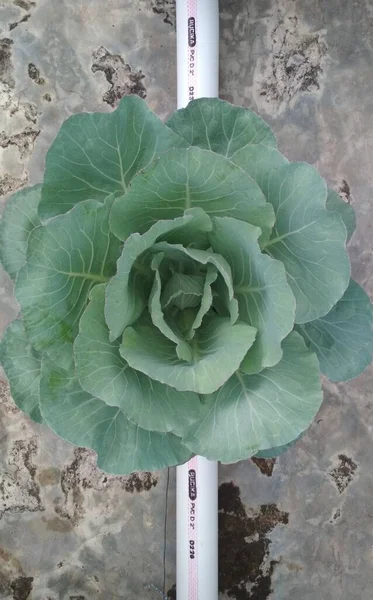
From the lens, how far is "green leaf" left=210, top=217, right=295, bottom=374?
0.68 m

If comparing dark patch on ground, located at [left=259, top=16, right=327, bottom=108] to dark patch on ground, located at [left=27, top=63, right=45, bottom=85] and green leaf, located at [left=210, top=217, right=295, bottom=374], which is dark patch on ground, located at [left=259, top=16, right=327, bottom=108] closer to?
dark patch on ground, located at [left=27, top=63, right=45, bottom=85]

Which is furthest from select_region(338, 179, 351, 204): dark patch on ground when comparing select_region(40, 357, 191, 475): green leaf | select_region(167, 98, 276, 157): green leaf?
select_region(40, 357, 191, 475): green leaf

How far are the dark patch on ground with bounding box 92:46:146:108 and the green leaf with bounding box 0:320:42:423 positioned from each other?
778 mm

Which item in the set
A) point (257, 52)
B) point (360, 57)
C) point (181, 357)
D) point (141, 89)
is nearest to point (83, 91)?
point (141, 89)

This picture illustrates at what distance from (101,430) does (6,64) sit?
3.54ft

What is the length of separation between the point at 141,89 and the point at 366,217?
0.67m

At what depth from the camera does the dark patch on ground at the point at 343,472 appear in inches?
56.9

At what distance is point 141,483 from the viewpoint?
57.7 inches

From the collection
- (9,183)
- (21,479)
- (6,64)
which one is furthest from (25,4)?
(21,479)

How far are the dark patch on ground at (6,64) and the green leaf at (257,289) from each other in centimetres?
98

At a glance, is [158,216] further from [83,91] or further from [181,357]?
[83,91]

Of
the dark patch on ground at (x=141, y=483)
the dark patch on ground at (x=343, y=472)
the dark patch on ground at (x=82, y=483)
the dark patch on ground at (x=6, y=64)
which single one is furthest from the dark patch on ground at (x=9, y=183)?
the dark patch on ground at (x=343, y=472)

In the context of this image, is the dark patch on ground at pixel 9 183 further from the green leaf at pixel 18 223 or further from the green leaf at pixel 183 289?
the green leaf at pixel 183 289

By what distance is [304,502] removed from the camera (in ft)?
4.78
